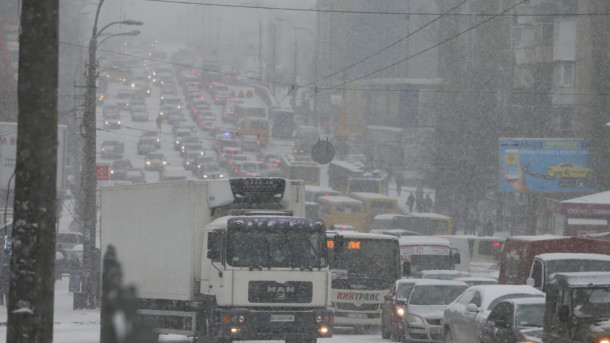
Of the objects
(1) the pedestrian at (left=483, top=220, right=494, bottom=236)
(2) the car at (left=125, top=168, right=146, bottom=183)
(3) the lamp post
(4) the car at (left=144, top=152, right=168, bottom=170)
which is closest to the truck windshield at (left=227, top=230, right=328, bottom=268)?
(3) the lamp post

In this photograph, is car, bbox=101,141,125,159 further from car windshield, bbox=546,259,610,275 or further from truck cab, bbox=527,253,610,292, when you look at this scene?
car windshield, bbox=546,259,610,275

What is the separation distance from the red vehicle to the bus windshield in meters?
2.79

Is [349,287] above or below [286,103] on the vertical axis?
below

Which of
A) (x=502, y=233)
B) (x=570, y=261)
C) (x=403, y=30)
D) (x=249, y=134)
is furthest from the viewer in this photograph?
(x=403, y=30)

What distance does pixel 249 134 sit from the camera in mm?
90812

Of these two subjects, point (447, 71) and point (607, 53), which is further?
point (447, 71)

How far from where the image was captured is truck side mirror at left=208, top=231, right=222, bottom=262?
59.1 feet

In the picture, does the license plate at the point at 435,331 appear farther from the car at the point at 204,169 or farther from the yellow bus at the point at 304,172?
the car at the point at 204,169

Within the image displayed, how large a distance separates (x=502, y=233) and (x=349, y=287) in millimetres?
36188

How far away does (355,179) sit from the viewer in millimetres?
64000

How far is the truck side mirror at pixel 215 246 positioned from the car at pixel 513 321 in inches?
181

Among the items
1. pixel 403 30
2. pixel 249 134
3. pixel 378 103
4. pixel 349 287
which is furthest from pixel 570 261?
pixel 403 30

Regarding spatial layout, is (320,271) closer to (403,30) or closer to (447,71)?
(447,71)

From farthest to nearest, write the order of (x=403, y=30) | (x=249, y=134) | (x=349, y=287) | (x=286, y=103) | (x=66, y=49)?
(x=286, y=103)
(x=403, y=30)
(x=66, y=49)
(x=249, y=134)
(x=349, y=287)
